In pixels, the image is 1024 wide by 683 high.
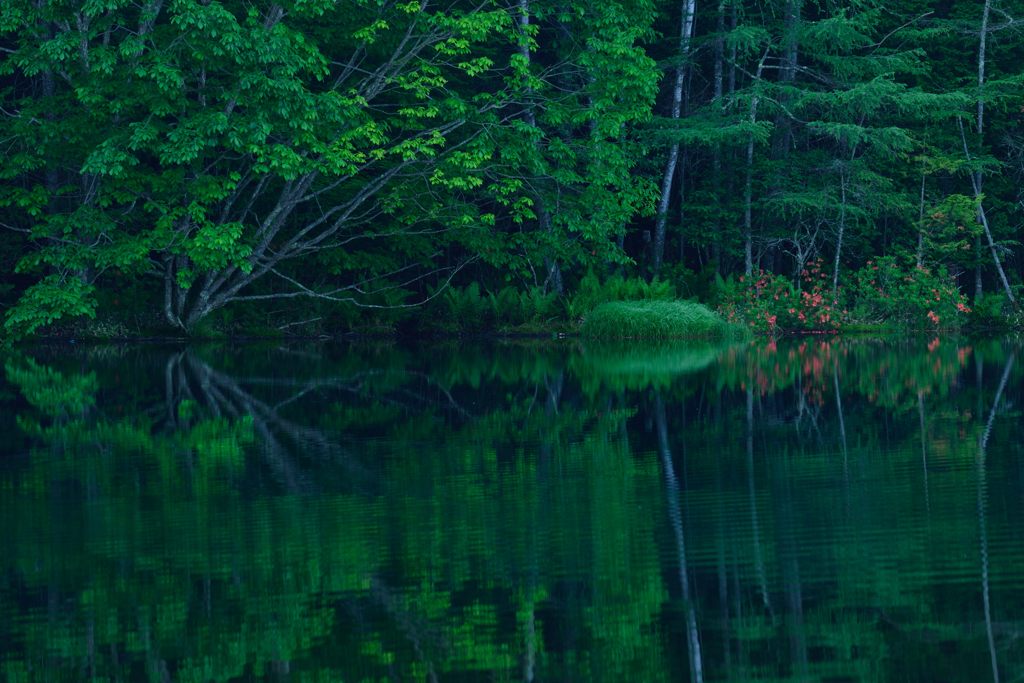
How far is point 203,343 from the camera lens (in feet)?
90.3

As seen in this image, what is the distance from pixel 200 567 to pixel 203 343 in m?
21.6

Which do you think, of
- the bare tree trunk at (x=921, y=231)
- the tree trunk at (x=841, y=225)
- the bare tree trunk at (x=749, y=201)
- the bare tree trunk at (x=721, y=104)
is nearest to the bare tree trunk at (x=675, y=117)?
the bare tree trunk at (x=721, y=104)

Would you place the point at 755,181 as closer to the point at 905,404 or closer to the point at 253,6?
the point at 253,6

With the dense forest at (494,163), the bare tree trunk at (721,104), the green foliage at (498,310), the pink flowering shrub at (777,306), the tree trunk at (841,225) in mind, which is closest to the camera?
the dense forest at (494,163)

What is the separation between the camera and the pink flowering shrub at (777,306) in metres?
28.6

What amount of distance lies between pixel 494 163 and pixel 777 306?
20.6 ft

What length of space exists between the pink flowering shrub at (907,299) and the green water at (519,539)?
15.2 m

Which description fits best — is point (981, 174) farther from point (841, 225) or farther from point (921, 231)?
point (841, 225)

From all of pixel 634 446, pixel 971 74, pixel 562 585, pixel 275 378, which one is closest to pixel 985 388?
pixel 634 446

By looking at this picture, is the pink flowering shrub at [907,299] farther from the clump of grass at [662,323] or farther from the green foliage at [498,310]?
the green foliage at [498,310]

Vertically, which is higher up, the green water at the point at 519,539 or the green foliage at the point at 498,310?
the green foliage at the point at 498,310

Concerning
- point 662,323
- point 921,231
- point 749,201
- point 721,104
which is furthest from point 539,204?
point 921,231

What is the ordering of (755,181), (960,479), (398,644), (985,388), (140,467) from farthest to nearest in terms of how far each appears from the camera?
(755,181), (985,388), (140,467), (960,479), (398,644)

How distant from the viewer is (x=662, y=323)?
88.0ft
